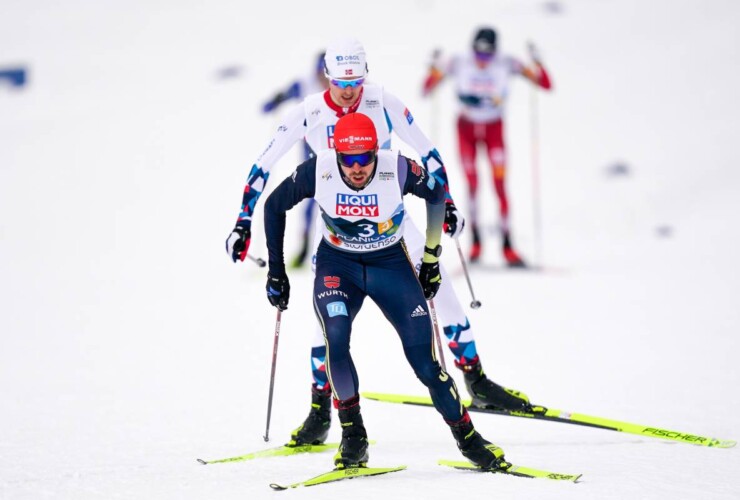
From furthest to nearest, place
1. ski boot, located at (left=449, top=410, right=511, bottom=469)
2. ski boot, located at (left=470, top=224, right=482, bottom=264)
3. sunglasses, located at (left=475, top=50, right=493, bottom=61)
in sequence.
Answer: ski boot, located at (left=470, top=224, right=482, bottom=264), sunglasses, located at (left=475, top=50, right=493, bottom=61), ski boot, located at (left=449, top=410, right=511, bottom=469)

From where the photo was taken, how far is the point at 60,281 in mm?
12727

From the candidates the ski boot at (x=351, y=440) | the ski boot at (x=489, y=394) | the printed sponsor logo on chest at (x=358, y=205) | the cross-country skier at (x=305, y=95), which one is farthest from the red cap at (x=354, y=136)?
the cross-country skier at (x=305, y=95)

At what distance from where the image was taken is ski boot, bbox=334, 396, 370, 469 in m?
5.40

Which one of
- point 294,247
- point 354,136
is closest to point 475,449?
point 354,136

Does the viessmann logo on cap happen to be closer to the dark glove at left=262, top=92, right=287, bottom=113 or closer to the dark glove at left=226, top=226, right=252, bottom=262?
the dark glove at left=226, top=226, right=252, bottom=262

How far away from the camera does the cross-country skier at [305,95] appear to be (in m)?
10.2

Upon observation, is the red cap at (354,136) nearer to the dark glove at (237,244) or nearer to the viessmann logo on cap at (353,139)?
the viessmann logo on cap at (353,139)

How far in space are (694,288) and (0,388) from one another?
733 centimetres

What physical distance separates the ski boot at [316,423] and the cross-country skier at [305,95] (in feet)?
11.4

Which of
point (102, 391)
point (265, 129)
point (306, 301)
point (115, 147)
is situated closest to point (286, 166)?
point (265, 129)

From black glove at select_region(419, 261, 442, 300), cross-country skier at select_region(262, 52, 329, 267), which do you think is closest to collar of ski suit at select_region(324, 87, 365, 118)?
black glove at select_region(419, 261, 442, 300)

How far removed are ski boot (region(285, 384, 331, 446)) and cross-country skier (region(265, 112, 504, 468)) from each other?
734 mm

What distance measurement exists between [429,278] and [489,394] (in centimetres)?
114

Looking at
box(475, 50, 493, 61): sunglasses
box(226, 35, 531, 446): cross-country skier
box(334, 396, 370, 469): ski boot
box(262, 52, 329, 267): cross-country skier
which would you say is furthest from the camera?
box(475, 50, 493, 61): sunglasses
